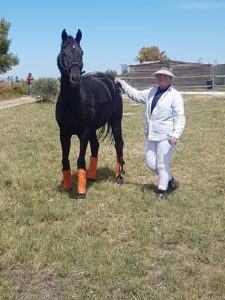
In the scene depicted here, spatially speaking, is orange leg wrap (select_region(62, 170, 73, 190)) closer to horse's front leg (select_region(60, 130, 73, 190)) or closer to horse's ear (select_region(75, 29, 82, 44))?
horse's front leg (select_region(60, 130, 73, 190))

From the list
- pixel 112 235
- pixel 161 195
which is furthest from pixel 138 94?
pixel 112 235

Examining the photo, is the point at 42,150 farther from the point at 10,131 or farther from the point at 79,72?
the point at 79,72

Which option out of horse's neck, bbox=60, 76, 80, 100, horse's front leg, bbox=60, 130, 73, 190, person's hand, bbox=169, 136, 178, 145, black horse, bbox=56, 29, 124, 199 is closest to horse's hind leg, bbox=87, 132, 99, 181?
black horse, bbox=56, 29, 124, 199

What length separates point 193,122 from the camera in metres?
15.5

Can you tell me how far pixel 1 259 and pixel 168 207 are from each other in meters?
2.53

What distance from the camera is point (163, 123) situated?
21.2ft

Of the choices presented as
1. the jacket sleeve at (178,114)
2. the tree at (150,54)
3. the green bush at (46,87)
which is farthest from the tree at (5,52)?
the jacket sleeve at (178,114)

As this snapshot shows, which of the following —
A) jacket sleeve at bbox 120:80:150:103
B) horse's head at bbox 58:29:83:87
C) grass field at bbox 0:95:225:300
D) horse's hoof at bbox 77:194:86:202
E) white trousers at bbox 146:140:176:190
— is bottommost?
grass field at bbox 0:95:225:300

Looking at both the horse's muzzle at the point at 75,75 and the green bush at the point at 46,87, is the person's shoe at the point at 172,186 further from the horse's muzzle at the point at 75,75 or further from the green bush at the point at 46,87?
the green bush at the point at 46,87

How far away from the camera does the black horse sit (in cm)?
581

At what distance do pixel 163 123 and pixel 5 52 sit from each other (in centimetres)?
3766

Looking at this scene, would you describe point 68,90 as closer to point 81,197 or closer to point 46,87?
point 81,197

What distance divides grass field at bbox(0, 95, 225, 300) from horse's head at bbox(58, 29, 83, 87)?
5.81 feet

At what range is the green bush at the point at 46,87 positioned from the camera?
1035 inches
